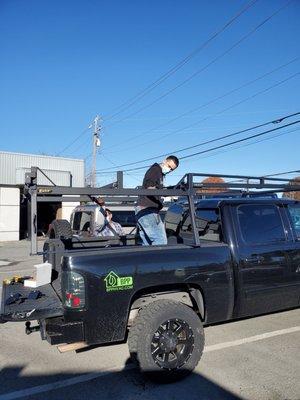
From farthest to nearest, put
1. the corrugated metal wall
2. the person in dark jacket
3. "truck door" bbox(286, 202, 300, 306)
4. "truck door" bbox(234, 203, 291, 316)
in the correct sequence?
the corrugated metal wall, the person in dark jacket, "truck door" bbox(286, 202, 300, 306), "truck door" bbox(234, 203, 291, 316)

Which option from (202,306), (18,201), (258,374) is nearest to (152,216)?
(202,306)

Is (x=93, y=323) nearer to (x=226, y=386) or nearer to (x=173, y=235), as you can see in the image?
(x=226, y=386)

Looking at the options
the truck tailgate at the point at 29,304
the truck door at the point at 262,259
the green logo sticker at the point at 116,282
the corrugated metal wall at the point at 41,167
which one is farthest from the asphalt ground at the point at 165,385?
the corrugated metal wall at the point at 41,167

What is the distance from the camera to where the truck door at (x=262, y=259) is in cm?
494

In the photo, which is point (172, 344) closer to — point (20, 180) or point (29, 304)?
point (29, 304)

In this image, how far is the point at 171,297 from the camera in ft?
14.9

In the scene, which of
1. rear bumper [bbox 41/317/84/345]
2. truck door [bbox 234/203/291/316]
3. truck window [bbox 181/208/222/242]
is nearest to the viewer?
rear bumper [bbox 41/317/84/345]

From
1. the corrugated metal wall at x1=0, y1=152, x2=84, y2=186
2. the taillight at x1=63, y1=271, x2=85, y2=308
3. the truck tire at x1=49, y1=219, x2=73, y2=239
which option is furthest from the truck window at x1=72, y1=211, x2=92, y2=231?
the corrugated metal wall at x1=0, y1=152, x2=84, y2=186

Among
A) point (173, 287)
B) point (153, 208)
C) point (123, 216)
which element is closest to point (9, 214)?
point (123, 216)

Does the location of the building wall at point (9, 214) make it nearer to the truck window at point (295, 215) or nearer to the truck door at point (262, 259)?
the truck window at point (295, 215)

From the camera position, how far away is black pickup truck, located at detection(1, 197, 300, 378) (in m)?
3.99

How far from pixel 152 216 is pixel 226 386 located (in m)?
2.30

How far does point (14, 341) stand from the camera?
563cm

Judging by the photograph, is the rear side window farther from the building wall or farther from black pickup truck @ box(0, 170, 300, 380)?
the building wall
